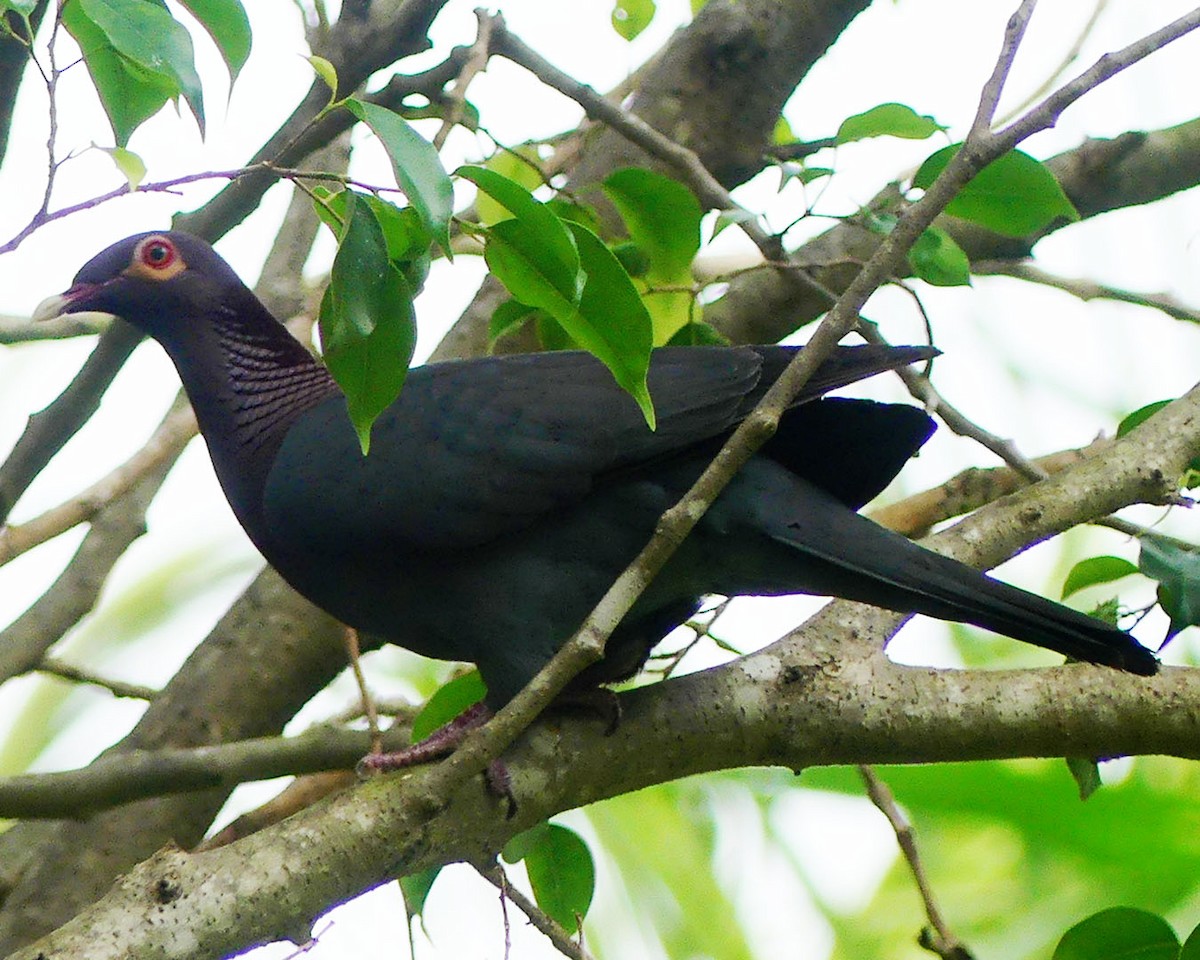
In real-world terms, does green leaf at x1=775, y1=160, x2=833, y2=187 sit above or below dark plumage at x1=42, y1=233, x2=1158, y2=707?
above

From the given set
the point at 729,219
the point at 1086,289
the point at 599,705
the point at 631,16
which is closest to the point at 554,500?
the point at 599,705

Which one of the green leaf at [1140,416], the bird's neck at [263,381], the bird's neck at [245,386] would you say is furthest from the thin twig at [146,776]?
the green leaf at [1140,416]

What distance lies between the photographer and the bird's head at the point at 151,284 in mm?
2553

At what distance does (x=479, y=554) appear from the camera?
2.25 m

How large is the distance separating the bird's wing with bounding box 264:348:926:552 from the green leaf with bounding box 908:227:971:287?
0.27 m

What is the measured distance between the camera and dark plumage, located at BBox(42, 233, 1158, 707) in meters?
2.19

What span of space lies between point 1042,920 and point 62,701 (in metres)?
2.82

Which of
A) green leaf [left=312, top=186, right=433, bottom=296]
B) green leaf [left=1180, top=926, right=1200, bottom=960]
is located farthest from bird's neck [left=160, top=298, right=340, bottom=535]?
green leaf [left=1180, top=926, right=1200, bottom=960]

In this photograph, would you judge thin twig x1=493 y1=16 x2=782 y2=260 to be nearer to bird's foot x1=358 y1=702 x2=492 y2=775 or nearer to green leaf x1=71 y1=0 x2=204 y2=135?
bird's foot x1=358 y1=702 x2=492 y2=775

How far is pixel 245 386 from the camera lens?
2.62 meters

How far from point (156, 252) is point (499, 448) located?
2.76 feet

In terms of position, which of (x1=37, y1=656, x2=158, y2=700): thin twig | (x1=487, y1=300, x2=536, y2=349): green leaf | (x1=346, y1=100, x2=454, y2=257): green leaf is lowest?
(x1=346, y1=100, x2=454, y2=257): green leaf

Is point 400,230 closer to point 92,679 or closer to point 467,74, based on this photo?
point 467,74

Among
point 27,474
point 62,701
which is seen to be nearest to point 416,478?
point 27,474
